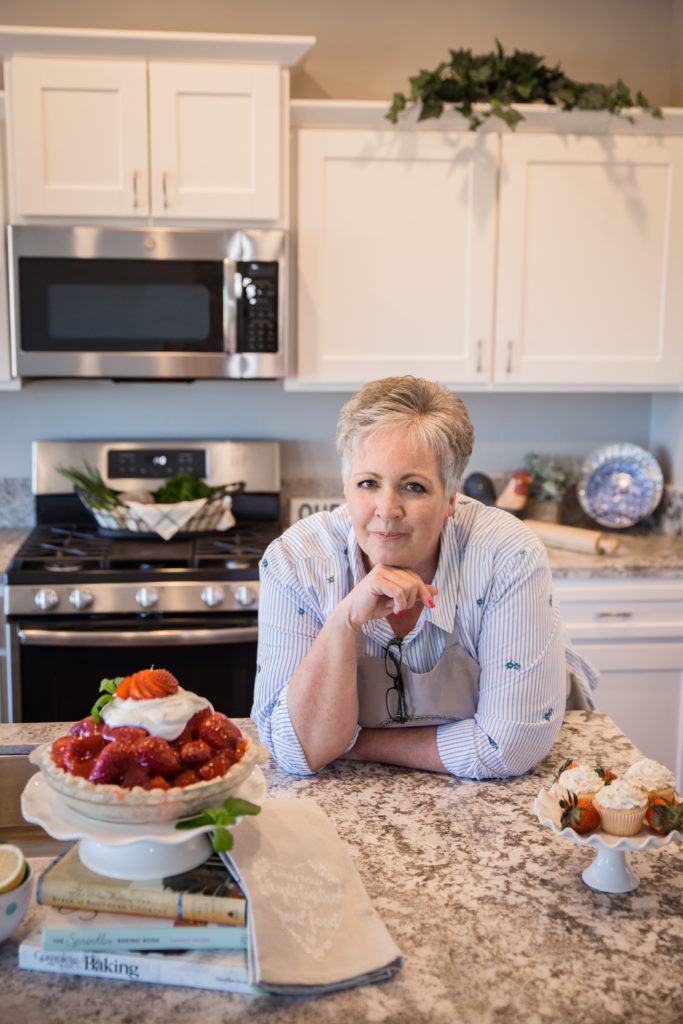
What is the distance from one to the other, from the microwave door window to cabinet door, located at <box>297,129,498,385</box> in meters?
0.31

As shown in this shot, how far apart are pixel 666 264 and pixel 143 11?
1872 millimetres

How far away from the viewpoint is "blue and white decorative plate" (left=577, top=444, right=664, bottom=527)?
133 inches

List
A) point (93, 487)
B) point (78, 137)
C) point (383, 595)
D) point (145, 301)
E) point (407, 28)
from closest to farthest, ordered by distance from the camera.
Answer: point (383, 595), point (78, 137), point (145, 301), point (93, 487), point (407, 28)

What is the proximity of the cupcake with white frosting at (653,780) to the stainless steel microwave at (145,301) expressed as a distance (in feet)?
6.65

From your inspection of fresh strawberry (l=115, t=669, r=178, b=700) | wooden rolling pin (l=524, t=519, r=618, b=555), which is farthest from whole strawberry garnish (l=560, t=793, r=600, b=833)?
wooden rolling pin (l=524, t=519, r=618, b=555)

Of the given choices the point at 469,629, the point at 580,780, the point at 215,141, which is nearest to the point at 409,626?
the point at 469,629

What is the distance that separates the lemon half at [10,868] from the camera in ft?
3.38

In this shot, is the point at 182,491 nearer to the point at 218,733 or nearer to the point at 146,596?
the point at 146,596

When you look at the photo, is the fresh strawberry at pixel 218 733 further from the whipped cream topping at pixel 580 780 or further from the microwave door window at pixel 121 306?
the microwave door window at pixel 121 306

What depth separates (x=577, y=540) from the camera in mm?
3051

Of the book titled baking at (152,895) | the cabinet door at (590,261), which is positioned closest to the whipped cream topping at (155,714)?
the book titled baking at (152,895)

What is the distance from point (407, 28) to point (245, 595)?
6.55 ft

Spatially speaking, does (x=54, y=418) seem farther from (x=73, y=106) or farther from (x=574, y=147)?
(x=574, y=147)

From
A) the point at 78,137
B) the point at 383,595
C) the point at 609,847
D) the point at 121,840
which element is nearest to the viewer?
the point at 121,840
